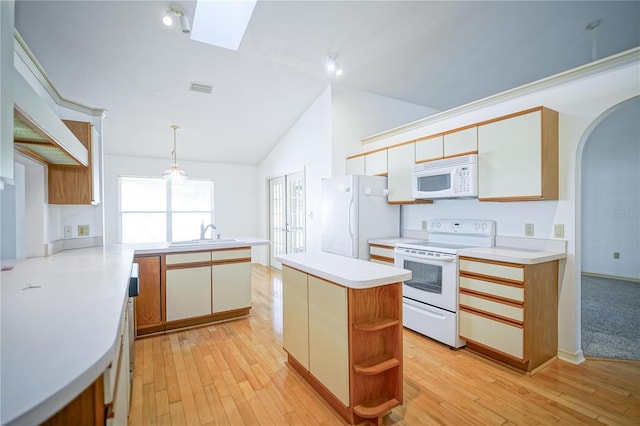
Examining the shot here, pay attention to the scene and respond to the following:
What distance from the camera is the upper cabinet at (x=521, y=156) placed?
239cm

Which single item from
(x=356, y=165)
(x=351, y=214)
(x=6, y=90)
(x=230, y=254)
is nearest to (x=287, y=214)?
(x=356, y=165)

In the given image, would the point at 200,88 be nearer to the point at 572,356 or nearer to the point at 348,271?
the point at 348,271

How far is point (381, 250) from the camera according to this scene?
3.52 metres

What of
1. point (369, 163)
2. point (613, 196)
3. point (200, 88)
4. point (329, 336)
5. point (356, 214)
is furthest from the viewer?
point (613, 196)

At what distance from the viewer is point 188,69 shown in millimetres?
3557

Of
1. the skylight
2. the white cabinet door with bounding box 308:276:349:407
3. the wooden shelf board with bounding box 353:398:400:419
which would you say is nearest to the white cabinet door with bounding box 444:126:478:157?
the white cabinet door with bounding box 308:276:349:407

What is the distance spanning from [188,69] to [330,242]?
284cm

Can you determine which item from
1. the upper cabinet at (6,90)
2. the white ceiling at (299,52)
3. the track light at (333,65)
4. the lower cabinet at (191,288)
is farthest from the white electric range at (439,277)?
the upper cabinet at (6,90)

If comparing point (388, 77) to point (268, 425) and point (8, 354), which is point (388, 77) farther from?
point (8, 354)

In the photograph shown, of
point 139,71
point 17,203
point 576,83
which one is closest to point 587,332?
point 576,83

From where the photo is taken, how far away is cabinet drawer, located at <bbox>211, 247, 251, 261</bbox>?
10.7 feet

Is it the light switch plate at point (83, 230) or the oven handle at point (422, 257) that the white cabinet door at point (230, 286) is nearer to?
the light switch plate at point (83, 230)

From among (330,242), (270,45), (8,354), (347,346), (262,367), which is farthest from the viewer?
(330,242)

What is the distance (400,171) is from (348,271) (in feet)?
7.32
